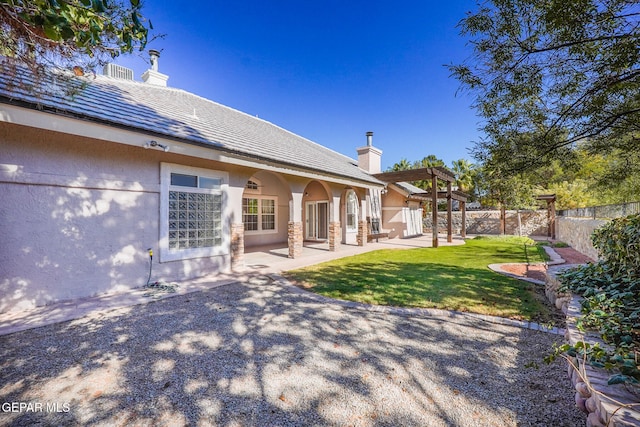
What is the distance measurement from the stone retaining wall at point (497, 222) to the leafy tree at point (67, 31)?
93.5 ft

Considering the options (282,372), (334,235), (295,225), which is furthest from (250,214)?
(282,372)

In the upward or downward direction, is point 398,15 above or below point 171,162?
above

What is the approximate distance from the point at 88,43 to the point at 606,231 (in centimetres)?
924

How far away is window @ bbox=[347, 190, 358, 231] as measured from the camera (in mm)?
17562

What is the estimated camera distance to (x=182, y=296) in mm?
6500

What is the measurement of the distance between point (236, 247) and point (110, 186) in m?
3.90

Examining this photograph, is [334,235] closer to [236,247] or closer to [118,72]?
[236,247]

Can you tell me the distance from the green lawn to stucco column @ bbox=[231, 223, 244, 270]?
6.18 ft

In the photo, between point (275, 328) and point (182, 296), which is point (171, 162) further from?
point (275, 328)

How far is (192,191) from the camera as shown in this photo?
815 centimetres

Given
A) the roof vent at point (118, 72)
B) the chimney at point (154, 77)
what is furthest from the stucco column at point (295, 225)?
the roof vent at point (118, 72)

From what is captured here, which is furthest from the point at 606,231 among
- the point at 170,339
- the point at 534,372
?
the point at 170,339

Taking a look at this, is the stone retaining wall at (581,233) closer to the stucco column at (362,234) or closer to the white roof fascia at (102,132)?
the stucco column at (362,234)

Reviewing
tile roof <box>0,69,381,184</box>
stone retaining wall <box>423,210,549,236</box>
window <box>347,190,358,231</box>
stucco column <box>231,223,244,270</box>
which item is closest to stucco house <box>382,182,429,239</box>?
window <box>347,190,358,231</box>
